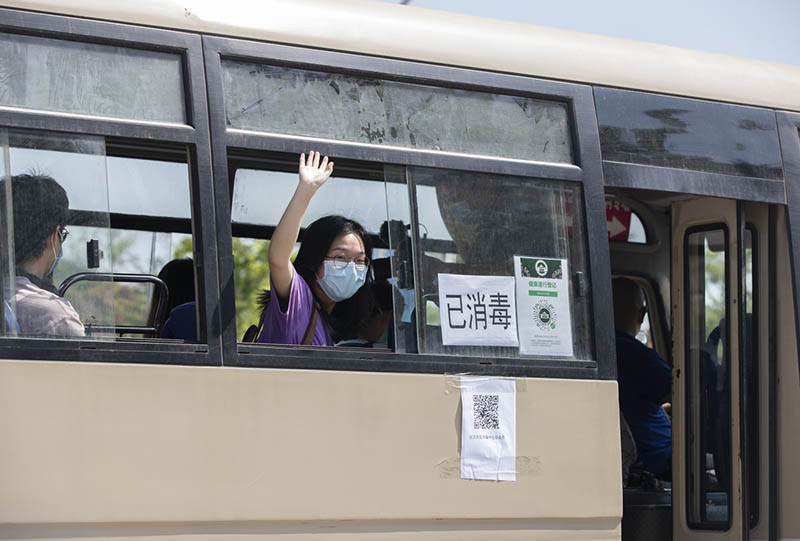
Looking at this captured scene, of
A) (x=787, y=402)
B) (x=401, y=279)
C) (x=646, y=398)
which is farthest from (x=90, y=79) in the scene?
(x=646, y=398)

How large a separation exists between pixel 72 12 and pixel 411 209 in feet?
4.71

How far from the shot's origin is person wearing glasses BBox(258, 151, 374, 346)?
381 cm

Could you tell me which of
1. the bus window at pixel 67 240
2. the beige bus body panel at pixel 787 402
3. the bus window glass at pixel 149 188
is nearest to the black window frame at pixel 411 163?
the bus window at pixel 67 240

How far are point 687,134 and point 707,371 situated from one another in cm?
119

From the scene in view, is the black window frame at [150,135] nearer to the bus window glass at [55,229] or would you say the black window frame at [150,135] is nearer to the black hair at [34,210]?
the bus window glass at [55,229]

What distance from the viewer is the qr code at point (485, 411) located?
3.90m

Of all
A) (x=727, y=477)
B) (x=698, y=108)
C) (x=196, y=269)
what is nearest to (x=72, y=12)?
(x=196, y=269)

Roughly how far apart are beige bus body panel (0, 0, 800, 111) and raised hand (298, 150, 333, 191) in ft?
1.53

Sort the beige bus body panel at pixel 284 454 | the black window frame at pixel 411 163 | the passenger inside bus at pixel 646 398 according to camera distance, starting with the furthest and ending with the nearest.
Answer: the passenger inside bus at pixel 646 398 < the black window frame at pixel 411 163 < the beige bus body panel at pixel 284 454

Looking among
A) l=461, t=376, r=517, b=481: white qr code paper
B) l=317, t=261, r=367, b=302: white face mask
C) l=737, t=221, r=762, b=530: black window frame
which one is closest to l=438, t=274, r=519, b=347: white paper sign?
l=461, t=376, r=517, b=481: white qr code paper

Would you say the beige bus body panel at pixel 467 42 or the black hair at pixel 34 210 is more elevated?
the beige bus body panel at pixel 467 42

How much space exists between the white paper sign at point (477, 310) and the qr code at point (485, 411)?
21 cm

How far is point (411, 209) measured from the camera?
13.1 ft

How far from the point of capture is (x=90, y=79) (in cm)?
352
